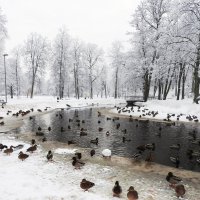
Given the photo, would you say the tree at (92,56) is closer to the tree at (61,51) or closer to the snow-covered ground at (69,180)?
the tree at (61,51)

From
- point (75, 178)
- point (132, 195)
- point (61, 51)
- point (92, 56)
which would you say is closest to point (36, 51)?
point (61, 51)

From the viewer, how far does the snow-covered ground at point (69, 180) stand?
8781 mm

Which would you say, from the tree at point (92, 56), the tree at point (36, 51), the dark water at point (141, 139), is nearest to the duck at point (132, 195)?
the dark water at point (141, 139)

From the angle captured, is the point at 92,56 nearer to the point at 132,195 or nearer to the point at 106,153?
the point at 106,153

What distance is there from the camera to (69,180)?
397 inches

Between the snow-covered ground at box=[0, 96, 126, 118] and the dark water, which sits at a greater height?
the snow-covered ground at box=[0, 96, 126, 118]

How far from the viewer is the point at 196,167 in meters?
12.3

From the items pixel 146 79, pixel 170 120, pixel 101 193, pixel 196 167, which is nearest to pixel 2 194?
pixel 101 193

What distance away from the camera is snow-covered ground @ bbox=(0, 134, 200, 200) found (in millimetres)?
8781

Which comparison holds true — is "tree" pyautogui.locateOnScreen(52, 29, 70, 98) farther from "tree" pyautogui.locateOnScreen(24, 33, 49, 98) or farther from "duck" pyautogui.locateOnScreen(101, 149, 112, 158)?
"duck" pyautogui.locateOnScreen(101, 149, 112, 158)

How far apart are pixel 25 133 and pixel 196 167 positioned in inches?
487

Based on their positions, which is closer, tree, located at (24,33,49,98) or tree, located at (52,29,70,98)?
tree, located at (24,33,49,98)

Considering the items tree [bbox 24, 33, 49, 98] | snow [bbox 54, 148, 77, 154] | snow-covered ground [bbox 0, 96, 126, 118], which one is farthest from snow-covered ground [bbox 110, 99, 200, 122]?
tree [bbox 24, 33, 49, 98]

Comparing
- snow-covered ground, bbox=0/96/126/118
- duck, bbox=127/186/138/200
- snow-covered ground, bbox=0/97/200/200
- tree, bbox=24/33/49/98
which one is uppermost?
tree, bbox=24/33/49/98
